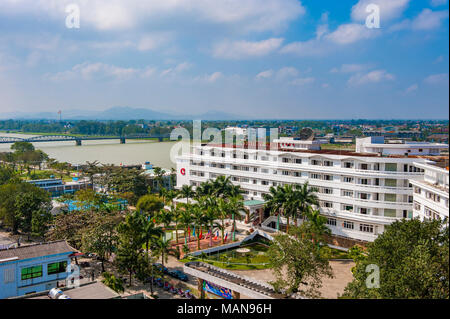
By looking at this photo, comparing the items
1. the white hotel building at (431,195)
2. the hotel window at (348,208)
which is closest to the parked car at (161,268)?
the hotel window at (348,208)

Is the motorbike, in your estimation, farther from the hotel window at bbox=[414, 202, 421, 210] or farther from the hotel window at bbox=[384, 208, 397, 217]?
the hotel window at bbox=[384, 208, 397, 217]

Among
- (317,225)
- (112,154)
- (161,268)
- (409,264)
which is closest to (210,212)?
(161,268)

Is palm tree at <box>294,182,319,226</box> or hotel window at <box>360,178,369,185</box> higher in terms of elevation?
hotel window at <box>360,178,369,185</box>

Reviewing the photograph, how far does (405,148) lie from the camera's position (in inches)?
687

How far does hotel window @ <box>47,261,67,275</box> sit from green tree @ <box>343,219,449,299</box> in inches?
343

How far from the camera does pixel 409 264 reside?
8383 millimetres

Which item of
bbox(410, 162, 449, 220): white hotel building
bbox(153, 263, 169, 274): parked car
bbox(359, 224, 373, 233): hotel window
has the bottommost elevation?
bbox(153, 263, 169, 274): parked car

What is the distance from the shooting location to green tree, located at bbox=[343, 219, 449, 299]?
7810 millimetres

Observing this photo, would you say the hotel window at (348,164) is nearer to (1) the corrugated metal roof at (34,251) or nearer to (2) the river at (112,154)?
(1) the corrugated metal roof at (34,251)

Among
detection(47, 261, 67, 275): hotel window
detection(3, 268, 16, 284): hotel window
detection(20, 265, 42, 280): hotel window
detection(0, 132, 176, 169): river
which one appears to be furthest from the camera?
detection(0, 132, 176, 169): river

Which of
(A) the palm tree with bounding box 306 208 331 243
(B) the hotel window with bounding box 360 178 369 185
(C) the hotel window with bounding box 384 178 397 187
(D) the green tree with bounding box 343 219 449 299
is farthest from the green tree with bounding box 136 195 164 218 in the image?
(D) the green tree with bounding box 343 219 449 299

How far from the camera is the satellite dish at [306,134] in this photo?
21.5 m

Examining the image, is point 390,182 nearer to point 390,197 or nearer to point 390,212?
point 390,197
